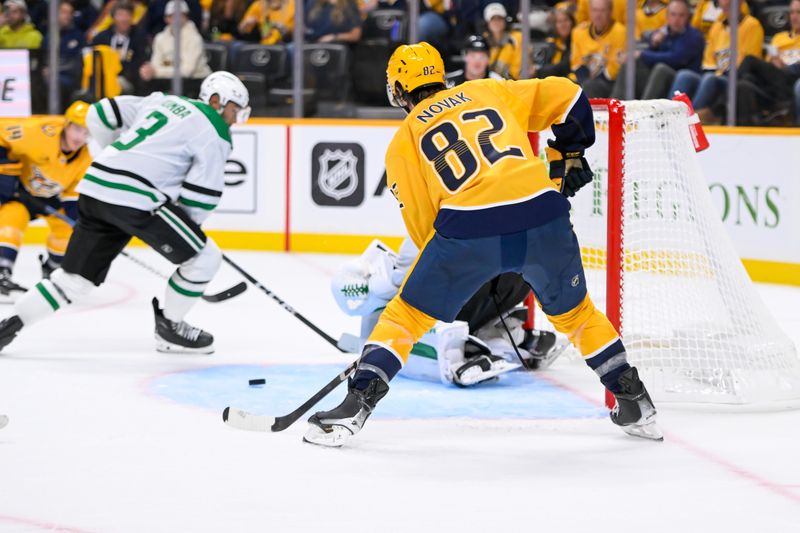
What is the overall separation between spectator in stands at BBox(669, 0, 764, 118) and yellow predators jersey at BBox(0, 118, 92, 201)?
11.0 feet

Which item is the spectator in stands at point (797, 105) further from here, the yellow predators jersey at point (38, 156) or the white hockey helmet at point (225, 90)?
the yellow predators jersey at point (38, 156)

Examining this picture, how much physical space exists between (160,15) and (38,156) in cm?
257

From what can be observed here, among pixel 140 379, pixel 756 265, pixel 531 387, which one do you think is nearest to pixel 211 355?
pixel 140 379

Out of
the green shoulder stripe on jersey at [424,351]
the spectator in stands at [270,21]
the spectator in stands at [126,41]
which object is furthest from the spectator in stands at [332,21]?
the green shoulder stripe on jersey at [424,351]

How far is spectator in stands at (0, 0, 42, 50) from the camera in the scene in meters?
8.51

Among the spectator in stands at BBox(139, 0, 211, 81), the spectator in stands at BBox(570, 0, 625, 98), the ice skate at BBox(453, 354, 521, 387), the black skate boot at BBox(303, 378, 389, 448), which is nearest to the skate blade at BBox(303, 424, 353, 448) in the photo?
the black skate boot at BBox(303, 378, 389, 448)

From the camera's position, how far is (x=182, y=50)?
8.20 m

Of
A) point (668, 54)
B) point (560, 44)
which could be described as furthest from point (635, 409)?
point (560, 44)

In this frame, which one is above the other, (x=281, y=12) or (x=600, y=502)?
(x=281, y=12)

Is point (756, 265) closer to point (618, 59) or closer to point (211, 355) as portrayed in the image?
point (618, 59)

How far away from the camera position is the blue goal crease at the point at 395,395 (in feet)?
12.3

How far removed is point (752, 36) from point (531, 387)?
371cm

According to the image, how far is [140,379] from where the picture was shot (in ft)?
13.9

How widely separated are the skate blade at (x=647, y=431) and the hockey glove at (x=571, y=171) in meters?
0.66
